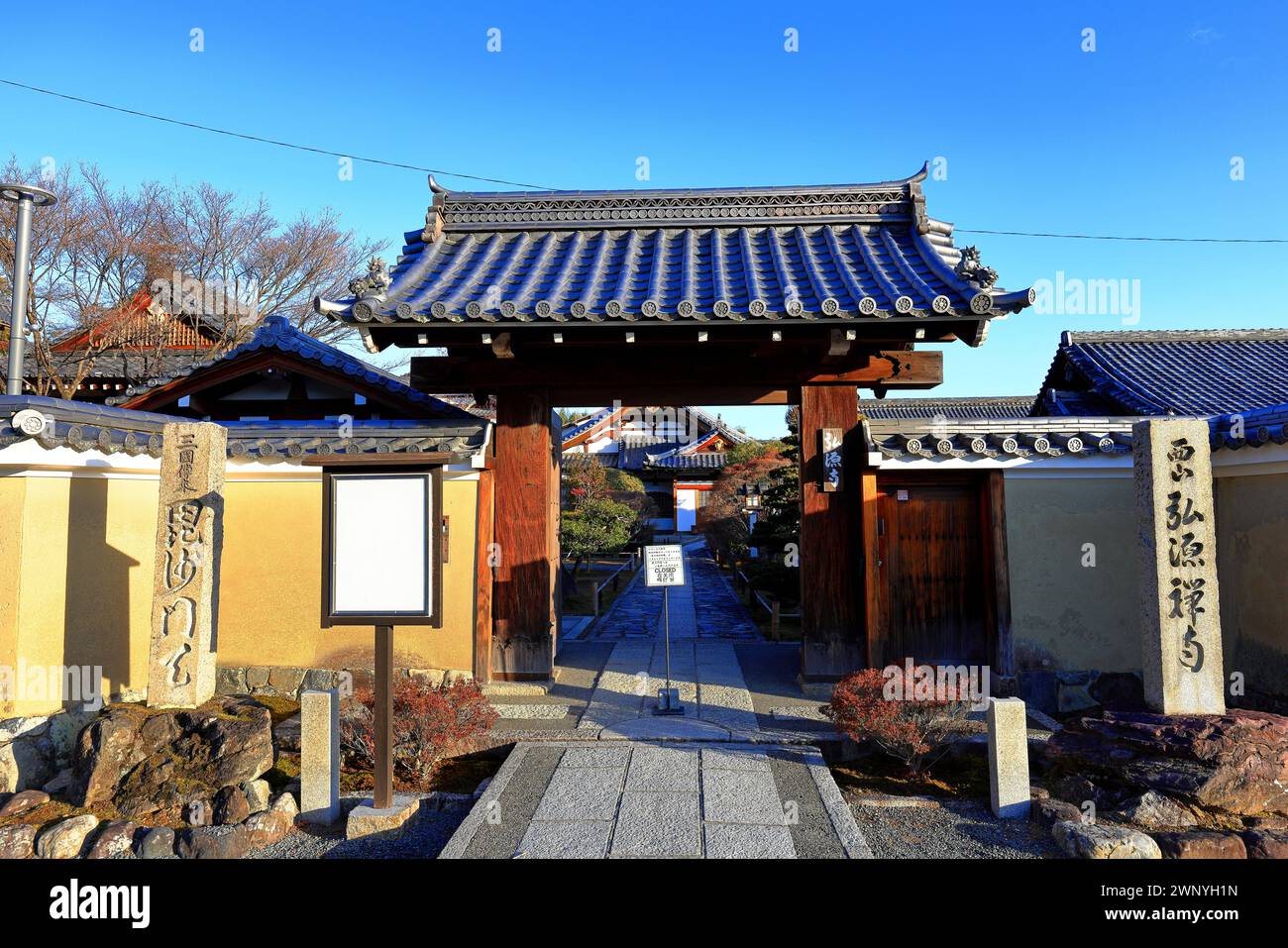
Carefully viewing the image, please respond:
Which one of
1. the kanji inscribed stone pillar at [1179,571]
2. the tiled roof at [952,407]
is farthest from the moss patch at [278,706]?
the tiled roof at [952,407]

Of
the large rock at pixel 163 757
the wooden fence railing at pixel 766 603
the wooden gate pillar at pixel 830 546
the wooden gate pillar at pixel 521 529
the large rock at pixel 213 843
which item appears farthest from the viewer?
the wooden fence railing at pixel 766 603

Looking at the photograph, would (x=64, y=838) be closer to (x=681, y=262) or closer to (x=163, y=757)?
(x=163, y=757)

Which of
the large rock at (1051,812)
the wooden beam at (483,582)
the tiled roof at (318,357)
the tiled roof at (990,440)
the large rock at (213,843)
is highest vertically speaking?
the tiled roof at (318,357)

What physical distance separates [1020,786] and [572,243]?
817 centimetres

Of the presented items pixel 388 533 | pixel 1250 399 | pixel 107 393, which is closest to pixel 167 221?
pixel 107 393

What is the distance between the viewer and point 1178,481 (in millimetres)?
6109

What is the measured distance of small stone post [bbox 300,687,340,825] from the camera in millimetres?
5312

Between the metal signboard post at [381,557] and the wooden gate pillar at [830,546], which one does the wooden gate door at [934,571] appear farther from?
the metal signboard post at [381,557]

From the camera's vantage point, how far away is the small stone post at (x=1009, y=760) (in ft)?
17.5

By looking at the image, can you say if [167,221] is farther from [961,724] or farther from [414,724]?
[961,724]

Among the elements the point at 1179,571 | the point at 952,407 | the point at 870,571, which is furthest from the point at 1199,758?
the point at 952,407

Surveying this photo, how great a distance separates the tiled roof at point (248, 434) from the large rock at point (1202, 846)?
6.77 meters

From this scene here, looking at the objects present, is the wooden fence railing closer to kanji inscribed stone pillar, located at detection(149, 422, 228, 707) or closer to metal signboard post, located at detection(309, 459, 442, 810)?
metal signboard post, located at detection(309, 459, 442, 810)


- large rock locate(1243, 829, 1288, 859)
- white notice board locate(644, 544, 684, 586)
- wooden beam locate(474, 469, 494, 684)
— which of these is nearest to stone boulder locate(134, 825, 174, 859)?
wooden beam locate(474, 469, 494, 684)
